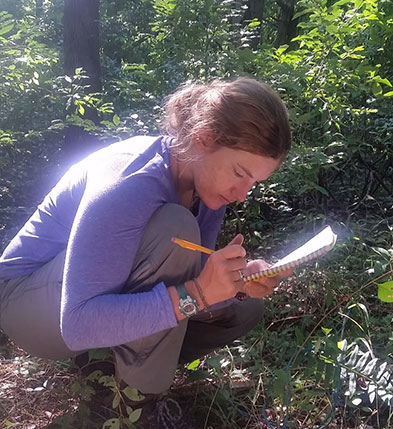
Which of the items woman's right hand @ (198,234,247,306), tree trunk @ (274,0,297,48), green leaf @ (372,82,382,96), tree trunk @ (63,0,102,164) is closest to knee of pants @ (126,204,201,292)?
woman's right hand @ (198,234,247,306)

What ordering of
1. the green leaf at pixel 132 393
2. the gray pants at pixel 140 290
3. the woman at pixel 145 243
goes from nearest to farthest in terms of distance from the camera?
1. the woman at pixel 145 243
2. the gray pants at pixel 140 290
3. the green leaf at pixel 132 393

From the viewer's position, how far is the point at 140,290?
135 cm

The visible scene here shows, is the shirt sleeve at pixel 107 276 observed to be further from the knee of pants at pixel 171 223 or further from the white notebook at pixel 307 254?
the white notebook at pixel 307 254

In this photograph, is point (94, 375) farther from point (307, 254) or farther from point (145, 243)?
point (307, 254)

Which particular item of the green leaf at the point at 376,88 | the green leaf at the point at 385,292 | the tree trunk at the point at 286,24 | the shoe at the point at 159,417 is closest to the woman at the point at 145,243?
the shoe at the point at 159,417

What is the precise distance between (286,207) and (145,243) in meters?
1.62

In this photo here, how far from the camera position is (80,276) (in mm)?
1211

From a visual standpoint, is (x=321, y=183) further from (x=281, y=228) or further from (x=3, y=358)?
(x=3, y=358)

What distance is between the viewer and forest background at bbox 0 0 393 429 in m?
Result: 1.56

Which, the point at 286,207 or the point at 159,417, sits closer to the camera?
the point at 159,417

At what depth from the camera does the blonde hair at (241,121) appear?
4.27ft

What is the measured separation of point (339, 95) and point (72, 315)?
1.92m

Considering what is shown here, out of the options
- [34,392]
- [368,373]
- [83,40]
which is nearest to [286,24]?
[83,40]

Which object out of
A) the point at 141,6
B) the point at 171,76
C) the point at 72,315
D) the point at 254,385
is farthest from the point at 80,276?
the point at 141,6
